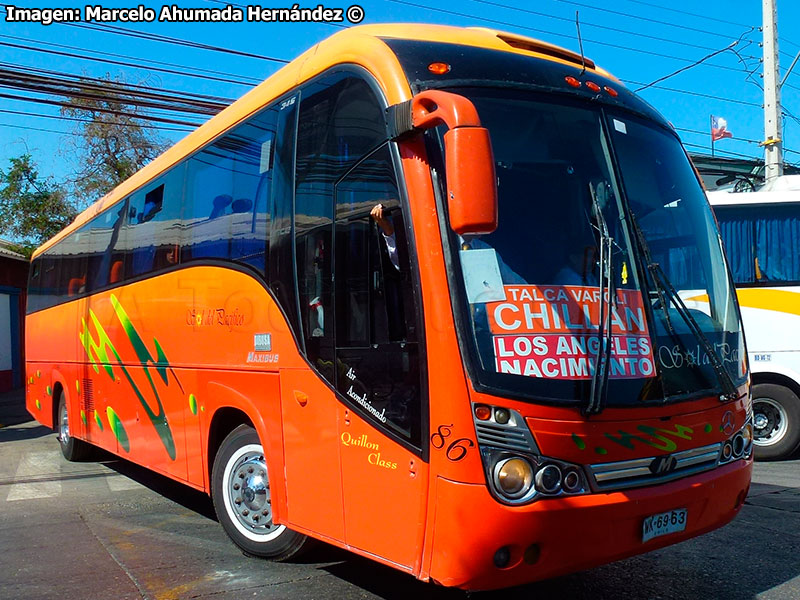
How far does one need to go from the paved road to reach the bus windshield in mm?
1408

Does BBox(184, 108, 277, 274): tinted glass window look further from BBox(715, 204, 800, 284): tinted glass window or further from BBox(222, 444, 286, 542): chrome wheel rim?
BBox(715, 204, 800, 284): tinted glass window

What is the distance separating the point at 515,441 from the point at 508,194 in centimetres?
122

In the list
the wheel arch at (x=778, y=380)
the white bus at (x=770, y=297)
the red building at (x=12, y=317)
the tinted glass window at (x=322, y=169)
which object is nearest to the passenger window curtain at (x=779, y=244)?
the white bus at (x=770, y=297)

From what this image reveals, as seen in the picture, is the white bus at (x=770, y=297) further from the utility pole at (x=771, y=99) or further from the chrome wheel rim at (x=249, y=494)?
the utility pole at (x=771, y=99)

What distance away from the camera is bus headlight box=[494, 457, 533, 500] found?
3.44 m

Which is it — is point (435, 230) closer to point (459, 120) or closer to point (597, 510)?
point (459, 120)

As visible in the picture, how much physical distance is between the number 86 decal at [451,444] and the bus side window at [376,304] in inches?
6.1

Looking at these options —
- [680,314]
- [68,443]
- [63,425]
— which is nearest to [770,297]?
[680,314]

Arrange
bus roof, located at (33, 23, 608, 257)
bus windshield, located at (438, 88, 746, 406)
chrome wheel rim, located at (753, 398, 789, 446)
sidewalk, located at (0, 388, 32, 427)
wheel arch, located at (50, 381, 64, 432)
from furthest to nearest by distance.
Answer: sidewalk, located at (0, 388, 32, 427) → wheel arch, located at (50, 381, 64, 432) → chrome wheel rim, located at (753, 398, 789, 446) → bus roof, located at (33, 23, 608, 257) → bus windshield, located at (438, 88, 746, 406)

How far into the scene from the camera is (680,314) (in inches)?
164

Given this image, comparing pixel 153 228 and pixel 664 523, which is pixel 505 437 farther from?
pixel 153 228

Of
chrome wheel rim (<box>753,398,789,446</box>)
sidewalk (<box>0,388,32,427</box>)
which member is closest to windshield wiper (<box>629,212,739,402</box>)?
chrome wheel rim (<box>753,398,789,446</box>)

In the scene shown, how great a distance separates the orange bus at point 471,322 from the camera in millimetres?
3502

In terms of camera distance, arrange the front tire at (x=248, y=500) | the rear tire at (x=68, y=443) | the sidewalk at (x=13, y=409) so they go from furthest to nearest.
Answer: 1. the sidewalk at (x=13, y=409)
2. the rear tire at (x=68, y=443)
3. the front tire at (x=248, y=500)
